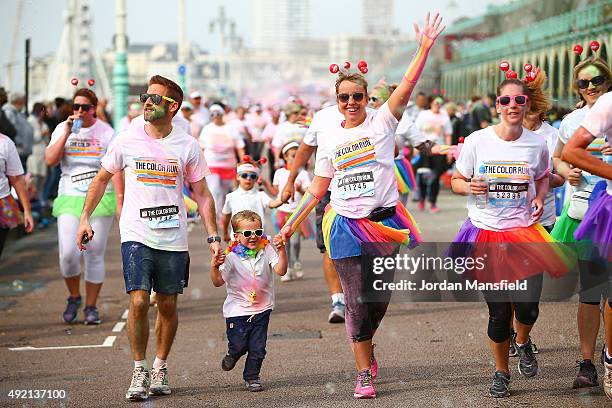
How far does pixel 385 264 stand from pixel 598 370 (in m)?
1.89

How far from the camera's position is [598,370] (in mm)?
8094

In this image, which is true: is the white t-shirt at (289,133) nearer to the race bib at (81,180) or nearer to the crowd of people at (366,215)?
the race bib at (81,180)

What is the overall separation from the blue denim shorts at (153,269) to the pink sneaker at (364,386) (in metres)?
1.23

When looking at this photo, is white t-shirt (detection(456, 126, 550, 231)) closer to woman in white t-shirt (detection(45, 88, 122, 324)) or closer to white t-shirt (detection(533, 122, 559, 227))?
white t-shirt (detection(533, 122, 559, 227))

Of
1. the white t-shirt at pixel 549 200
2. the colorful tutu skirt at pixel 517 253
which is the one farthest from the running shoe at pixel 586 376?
the white t-shirt at pixel 549 200

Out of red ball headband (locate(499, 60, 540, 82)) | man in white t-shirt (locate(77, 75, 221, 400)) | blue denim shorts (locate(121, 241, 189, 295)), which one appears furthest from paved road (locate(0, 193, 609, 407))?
red ball headband (locate(499, 60, 540, 82))

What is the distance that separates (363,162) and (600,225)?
1415 mm

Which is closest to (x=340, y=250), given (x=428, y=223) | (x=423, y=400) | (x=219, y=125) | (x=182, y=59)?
(x=423, y=400)

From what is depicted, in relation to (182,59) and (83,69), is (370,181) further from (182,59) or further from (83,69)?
(83,69)

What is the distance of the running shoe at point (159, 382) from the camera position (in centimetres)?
766

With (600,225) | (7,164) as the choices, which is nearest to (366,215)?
(600,225)

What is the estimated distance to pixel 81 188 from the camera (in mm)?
10688

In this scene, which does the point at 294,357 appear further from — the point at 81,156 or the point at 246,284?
the point at 81,156

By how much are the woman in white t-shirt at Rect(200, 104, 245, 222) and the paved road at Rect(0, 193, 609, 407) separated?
3835mm
